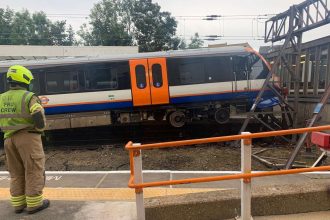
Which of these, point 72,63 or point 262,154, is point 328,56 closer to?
point 262,154

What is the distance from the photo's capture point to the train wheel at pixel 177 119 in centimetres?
1213

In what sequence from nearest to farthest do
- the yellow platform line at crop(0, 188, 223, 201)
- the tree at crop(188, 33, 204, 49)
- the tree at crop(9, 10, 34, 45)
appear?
the yellow platform line at crop(0, 188, 223, 201)
the tree at crop(9, 10, 34, 45)
the tree at crop(188, 33, 204, 49)

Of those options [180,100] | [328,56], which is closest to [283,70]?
[328,56]

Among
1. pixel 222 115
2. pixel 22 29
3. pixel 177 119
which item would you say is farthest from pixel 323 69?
pixel 22 29

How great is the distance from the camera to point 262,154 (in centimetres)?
895

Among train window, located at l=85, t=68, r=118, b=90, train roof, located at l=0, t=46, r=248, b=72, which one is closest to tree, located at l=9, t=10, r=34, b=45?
train roof, located at l=0, t=46, r=248, b=72

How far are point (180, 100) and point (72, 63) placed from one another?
4071 millimetres

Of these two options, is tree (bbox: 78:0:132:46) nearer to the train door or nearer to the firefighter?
the train door

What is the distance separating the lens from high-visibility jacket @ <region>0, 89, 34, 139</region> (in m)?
3.92

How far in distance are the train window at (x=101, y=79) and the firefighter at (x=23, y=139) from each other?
7952 millimetres

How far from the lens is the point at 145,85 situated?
11867mm

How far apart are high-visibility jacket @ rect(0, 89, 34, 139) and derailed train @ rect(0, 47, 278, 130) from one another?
26.1 ft

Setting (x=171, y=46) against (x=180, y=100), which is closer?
(x=180, y=100)

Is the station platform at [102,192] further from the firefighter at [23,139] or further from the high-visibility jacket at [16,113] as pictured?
the high-visibility jacket at [16,113]
